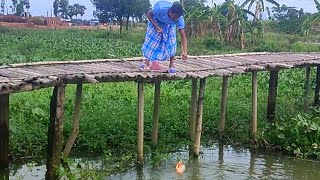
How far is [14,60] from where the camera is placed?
20109mm

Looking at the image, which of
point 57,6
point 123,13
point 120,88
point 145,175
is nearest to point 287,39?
point 123,13

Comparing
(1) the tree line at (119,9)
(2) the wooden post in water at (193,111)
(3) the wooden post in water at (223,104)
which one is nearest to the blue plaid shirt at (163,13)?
(2) the wooden post in water at (193,111)

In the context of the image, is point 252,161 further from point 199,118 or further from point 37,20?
point 37,20

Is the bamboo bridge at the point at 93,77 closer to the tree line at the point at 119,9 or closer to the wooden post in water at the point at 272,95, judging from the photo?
the wooden post in water at the point at 272,95

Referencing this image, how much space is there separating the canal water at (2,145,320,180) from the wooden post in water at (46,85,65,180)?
2.87 feet

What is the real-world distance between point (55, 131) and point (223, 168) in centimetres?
332

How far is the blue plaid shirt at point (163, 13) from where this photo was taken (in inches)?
297

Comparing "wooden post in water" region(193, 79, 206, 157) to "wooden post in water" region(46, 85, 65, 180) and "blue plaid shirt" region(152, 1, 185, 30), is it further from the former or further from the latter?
"wooden post in water" region(46, 85, 65, 180)

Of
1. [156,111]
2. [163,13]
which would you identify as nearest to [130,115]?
[156,111]

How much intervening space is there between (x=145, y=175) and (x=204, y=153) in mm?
1983

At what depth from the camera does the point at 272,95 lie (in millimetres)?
11047

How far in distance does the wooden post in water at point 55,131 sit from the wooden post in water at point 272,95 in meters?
5.65

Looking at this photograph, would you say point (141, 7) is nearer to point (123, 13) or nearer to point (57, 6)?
point (123, 13)

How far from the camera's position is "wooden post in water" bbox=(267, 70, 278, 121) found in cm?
1103
